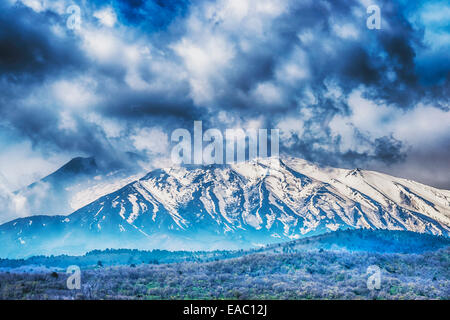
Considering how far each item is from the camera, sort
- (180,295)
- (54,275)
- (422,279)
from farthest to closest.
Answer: (422,279) → (54,275) → (180,295)

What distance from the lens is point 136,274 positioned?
103 metres

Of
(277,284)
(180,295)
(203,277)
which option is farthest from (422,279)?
(180,295)

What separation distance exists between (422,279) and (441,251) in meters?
56.2

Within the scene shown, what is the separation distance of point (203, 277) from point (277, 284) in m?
19.7

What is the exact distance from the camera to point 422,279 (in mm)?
117188
